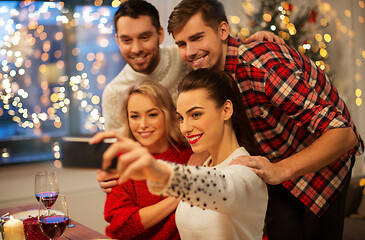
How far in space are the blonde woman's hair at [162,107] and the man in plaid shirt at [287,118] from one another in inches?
8.1

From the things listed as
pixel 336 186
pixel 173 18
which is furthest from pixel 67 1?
pixel 336 186

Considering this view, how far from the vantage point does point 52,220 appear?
138 centimetres

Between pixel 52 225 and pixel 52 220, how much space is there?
0.02 m

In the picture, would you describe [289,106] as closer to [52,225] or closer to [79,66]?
[52,225]

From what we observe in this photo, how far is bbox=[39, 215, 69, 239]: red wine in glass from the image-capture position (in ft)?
4.51

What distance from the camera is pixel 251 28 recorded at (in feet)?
14.1

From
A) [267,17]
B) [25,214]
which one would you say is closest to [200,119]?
[25,214]

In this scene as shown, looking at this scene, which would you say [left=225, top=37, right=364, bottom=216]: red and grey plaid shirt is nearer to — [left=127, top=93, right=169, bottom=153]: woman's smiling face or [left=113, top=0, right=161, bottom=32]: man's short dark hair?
[left=127, top=93, right=169, bottom=153]: woman's smiling face

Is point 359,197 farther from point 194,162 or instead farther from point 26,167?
point 26,167

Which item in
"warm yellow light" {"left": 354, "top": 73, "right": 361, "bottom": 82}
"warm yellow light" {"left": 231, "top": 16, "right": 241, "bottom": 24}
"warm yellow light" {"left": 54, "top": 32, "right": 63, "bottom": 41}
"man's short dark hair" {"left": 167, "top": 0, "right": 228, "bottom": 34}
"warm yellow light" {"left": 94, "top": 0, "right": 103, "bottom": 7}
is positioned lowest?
"warm yellow light" {"left": 354, "top": 73, "right": 361, "bottom": 82}

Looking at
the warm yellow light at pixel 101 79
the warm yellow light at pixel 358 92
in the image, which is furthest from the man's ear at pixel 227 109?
the warm yellow light at pixel 358 92

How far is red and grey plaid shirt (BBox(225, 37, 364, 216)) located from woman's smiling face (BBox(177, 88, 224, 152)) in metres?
0.33

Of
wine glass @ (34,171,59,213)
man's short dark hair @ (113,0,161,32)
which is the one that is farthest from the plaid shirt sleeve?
wine glass @ (34,171,59,213)

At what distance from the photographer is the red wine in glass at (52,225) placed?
54.2 inches
